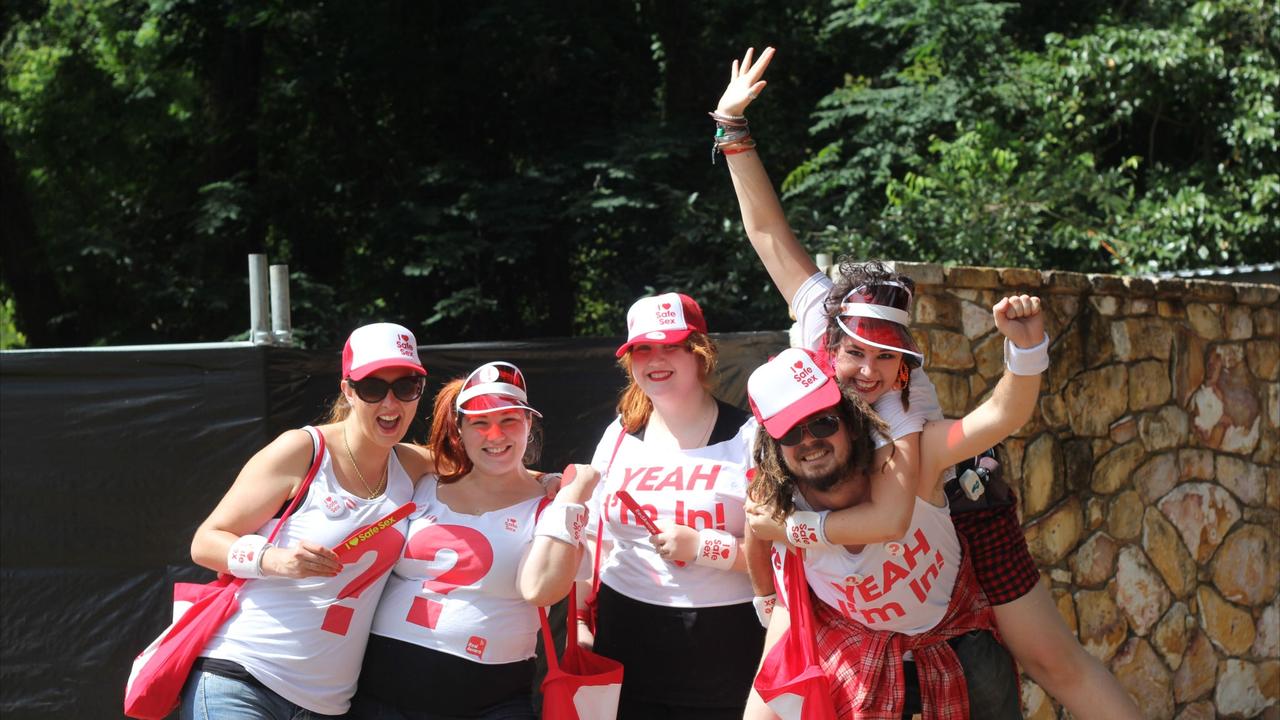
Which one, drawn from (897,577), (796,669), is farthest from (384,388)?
(897,577)

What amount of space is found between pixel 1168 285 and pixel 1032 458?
1.27m

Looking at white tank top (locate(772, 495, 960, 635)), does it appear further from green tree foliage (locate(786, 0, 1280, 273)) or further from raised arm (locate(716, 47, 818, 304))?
green tree foliage (locate(786, 0, 1280, 273))

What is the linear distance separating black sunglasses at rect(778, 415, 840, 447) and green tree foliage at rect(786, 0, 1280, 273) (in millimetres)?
7297

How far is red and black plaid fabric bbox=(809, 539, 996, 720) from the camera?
277 centimetres

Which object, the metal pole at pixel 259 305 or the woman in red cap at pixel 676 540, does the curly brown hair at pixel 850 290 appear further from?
the metal pole at pixel 259 305

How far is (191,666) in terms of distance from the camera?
9.59ft

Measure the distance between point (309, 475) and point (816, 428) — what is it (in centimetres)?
134

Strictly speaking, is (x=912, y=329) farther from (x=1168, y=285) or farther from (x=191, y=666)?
(x=191, y=666)

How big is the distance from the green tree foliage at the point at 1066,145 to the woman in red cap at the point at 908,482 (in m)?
6.94

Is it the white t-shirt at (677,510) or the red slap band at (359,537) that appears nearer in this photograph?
the red slap band at (359,537)

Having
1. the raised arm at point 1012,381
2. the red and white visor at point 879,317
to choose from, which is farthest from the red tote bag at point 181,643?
the raised arm at point 1012,381

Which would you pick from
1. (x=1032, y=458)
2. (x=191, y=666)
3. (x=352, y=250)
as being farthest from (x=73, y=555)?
(x=352, y=250)

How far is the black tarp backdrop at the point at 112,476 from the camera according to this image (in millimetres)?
3977

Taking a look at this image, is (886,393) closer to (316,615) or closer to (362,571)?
(362,571)
